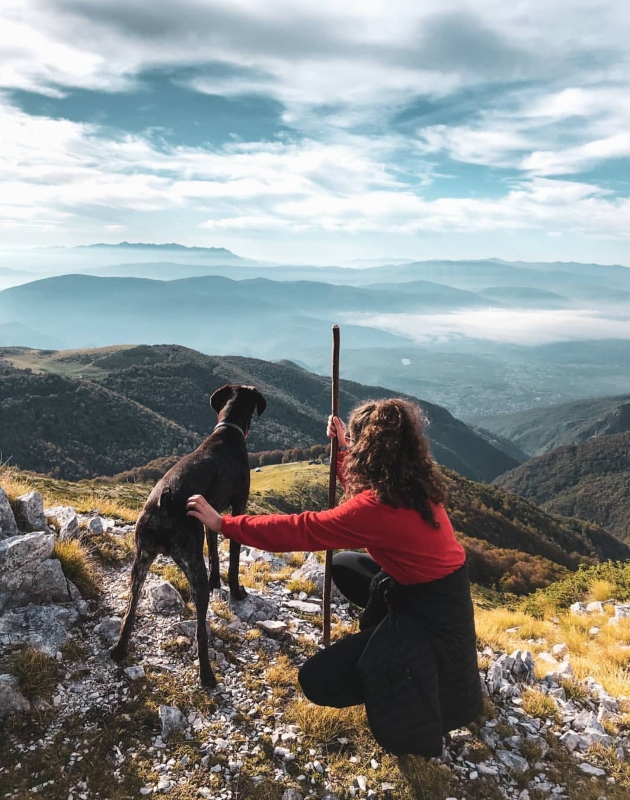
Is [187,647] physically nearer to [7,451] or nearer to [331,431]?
[331,431]

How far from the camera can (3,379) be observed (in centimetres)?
11231

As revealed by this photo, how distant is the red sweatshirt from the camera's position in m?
3.73

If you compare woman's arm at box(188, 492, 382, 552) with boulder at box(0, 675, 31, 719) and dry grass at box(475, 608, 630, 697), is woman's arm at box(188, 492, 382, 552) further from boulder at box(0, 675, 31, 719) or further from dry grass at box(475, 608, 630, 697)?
dry grass at box(475, 608, 630, 697)

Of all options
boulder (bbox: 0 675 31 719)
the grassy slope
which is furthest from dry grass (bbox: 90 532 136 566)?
the grassy slope

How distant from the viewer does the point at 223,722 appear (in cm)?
430

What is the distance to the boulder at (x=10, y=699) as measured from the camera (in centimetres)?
397

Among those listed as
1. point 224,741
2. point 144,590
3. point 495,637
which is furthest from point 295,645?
point 495,637

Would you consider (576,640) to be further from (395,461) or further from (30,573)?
(30,573)

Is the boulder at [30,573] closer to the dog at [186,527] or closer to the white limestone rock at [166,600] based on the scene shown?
the white limestone rock at [166,600]

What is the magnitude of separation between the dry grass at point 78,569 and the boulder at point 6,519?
554 mm

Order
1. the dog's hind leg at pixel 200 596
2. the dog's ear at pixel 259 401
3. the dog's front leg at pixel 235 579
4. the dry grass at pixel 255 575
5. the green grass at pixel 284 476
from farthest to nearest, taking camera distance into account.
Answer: the green grass at pixel 284 476, the dry grass at pixel 255 575, the dog's ear at pixel 259 401, the dog's front leg at pixel 235 579, the dog's hind leg at pixel 200 596

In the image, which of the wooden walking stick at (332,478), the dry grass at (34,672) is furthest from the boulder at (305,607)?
the dry grass at (34,672)

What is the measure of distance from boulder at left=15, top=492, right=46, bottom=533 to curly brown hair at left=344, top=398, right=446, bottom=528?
15.9 feet

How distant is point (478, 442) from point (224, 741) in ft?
668
